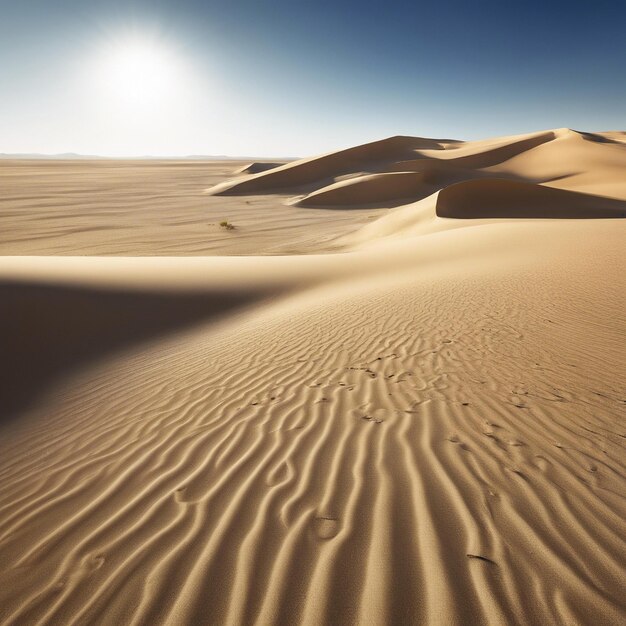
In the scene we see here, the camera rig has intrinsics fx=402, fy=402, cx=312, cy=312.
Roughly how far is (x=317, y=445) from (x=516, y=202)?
74.9 ft

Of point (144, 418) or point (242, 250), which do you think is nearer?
point (144, 418)

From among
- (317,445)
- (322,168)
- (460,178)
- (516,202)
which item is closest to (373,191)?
(460,178)

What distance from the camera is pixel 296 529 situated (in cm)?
230

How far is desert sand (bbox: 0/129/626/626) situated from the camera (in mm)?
1956

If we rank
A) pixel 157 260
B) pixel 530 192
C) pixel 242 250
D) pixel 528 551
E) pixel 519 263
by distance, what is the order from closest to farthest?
1. pixel 528 551
2. pixel 519 263
3. pixel 157 260
4. pixel 242 250
5. pixel 530 192

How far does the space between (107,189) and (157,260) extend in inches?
1451

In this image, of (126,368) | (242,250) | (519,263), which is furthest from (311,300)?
(242,250)

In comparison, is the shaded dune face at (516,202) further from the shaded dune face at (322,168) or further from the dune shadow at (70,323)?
the shaded dune face at (322,168)

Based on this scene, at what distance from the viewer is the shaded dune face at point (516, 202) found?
66.8 ft

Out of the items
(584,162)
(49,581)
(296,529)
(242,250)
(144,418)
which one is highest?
(584,162)

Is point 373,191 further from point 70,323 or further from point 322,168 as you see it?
point 70,323

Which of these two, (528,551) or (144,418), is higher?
(528,551)

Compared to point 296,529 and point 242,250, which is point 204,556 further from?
point 242,250

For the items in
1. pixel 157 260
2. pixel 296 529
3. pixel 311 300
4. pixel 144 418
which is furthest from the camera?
pixel 157 260
